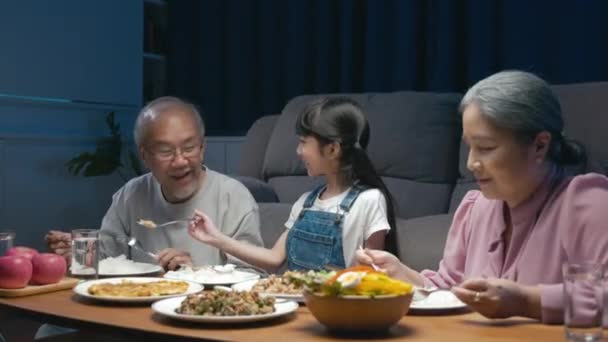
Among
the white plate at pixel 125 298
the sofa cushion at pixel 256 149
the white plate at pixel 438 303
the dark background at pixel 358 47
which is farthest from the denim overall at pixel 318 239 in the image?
the dark background at pixel 358 47

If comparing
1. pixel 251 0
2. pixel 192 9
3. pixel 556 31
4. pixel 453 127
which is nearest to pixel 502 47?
pixel 556 31

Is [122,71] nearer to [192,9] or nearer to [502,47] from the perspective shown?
[192,9]

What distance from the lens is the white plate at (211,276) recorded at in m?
1.73

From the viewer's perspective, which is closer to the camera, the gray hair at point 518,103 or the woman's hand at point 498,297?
the woman's hand at point 498,297

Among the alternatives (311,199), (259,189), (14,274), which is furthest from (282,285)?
(259,189)

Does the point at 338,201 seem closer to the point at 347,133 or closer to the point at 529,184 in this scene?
the point at 347,133

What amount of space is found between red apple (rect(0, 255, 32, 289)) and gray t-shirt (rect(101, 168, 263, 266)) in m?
0.70

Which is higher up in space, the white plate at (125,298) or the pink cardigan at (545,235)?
the pink cardigan at (545,235)

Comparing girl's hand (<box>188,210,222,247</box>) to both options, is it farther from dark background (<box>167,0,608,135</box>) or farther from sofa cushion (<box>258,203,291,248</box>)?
dark background (<box>167,0,608,135</box>)

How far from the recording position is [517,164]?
5.03 feet

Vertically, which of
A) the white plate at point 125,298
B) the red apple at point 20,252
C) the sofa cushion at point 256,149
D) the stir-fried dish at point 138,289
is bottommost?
the white plate at point 125,298

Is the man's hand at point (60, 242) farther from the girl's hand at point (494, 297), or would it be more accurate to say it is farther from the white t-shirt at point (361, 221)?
the girl's hand at point (494, 297)

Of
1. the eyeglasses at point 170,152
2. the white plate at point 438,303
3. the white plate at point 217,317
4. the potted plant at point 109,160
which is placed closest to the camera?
the white plate at point 217,317

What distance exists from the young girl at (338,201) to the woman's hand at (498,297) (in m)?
1.04
